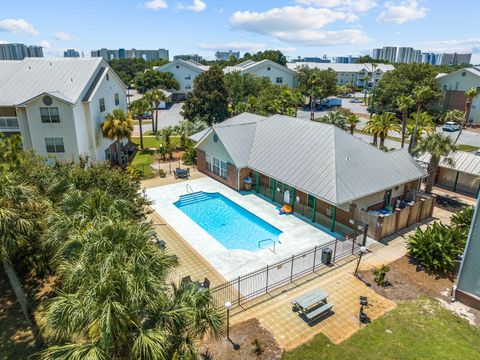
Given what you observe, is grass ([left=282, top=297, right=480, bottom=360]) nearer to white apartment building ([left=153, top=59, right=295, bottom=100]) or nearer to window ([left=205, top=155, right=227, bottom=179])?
window ([left=205, top=155, right=227, bottom=179])

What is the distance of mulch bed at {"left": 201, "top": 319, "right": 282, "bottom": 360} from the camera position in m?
13.3

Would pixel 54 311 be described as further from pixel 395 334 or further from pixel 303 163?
pixel 303 163

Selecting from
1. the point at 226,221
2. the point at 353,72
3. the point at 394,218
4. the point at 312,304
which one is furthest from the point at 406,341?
the point at 353,72

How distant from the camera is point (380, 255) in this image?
21.0m

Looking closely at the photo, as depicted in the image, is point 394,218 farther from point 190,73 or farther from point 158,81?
point 190,73

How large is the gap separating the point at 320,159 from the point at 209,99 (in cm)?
3085

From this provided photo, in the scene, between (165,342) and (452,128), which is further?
(452,128)

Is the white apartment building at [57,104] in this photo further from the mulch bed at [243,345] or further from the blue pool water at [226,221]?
the mulch bed at [243,345]

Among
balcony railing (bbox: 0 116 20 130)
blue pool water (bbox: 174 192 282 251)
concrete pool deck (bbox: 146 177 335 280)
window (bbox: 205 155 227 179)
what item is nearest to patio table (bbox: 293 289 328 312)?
concrete pool deck (bbox: 146 177 335 280)

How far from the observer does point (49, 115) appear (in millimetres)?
32688

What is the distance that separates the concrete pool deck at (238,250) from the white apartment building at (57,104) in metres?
10.4

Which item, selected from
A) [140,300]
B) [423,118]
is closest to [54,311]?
[140,300]

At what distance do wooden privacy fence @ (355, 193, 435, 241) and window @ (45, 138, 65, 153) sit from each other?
29359 mm

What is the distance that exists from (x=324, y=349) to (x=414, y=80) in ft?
223
